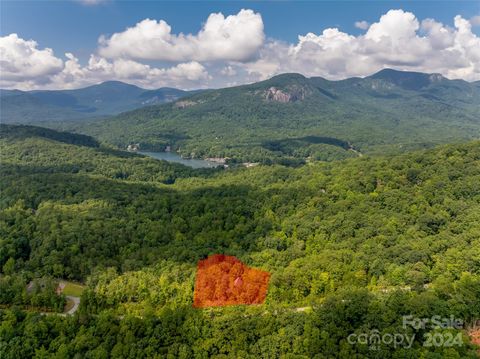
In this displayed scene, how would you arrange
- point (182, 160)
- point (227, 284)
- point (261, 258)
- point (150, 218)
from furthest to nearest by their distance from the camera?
1. point (182, 160)
2. point (150, 218)
3. point (261, 258)
4. point (227, 284)

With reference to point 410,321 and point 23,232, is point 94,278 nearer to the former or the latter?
point 23,232

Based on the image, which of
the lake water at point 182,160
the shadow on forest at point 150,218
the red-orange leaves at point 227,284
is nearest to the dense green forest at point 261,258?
the shadow on forest at point 150,218

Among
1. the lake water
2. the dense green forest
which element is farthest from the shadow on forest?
the lake water

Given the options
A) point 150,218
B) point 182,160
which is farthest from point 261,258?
point 182,160

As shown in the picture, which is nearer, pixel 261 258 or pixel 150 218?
pixel 261 258

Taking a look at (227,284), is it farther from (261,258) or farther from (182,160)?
(182,160)

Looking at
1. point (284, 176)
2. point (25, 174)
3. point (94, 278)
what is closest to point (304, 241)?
point (94, 278)
